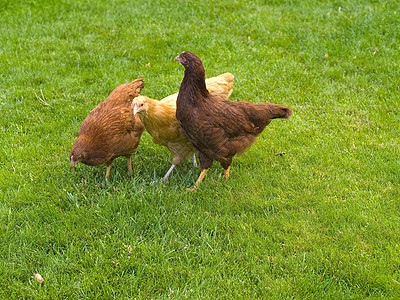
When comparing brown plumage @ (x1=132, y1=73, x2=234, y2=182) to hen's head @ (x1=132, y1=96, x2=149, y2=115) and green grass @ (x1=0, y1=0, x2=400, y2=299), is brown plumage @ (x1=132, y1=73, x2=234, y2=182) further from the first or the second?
green grass @ (x1=0, y1=0, x2=400, y2=299)

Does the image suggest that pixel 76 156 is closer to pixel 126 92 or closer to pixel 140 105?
pixel 140 105

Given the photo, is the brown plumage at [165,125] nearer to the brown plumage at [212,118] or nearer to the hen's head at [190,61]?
the brown plumage at [212,118]

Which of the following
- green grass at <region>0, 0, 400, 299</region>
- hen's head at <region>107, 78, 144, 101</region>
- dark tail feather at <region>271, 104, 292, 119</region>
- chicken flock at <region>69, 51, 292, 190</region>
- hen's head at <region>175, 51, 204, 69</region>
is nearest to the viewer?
green grass at <region>0, 0, 400, 299</region>

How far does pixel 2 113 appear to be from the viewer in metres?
6.29

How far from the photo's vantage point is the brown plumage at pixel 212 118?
449 cm

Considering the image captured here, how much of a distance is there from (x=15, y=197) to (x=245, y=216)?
245 cm

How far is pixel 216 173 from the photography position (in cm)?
521

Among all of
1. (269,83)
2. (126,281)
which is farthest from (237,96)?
(126,281)

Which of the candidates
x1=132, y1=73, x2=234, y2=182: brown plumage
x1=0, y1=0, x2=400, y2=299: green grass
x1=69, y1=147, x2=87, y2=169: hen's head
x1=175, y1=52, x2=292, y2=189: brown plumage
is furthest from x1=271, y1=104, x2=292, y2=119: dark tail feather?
→ x1=69, y1=147, x2=87, y2=169: hen's head

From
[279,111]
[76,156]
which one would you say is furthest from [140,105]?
[279,111]

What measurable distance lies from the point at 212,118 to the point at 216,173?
35.2 inches

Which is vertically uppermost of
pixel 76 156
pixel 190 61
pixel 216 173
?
pixel 190 61

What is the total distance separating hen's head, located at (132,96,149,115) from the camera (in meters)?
4.43

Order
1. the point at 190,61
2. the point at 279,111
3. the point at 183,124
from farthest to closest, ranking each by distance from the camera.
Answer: the point at 279,111, the point at 183,124, the point at 190,61
